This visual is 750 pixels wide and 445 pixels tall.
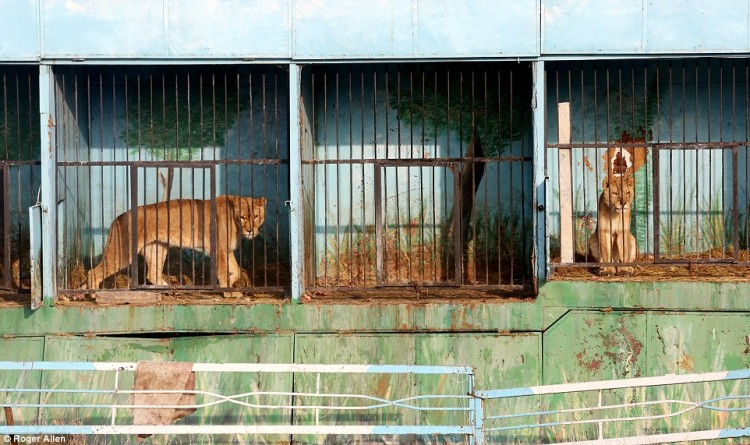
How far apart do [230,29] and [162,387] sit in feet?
10.6

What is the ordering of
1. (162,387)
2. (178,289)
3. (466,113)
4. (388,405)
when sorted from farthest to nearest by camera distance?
(466,113) → (178,289) → (388,405) → (162,387)

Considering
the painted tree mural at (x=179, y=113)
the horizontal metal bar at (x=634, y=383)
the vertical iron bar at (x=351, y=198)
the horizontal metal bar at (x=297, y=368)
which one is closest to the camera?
the horizontal metal bar at (x=634, y=383)

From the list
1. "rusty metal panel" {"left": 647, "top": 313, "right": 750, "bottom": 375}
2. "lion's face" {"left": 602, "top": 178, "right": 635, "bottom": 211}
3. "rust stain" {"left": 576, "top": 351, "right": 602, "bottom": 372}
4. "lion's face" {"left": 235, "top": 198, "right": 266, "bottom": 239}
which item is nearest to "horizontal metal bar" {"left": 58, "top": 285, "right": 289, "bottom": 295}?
"lion's face" {"left": 235, "top": 198, "right": 266, "bottom": 239}

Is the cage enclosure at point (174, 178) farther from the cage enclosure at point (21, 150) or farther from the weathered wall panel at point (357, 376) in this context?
the weathered wall panel at point (357, 376)

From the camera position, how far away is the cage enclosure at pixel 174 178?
34.2 ft

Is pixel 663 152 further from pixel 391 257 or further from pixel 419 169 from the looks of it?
pixel 391 257

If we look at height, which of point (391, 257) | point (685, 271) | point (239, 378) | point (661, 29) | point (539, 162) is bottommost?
point (239, 378)

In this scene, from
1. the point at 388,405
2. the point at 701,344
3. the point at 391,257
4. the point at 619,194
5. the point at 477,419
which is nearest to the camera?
the point at 477,419

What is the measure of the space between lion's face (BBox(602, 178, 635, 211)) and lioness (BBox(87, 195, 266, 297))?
3.26 metres

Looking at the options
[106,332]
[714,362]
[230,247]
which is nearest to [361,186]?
[230,247]

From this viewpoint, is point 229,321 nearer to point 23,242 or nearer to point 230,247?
point 230,247

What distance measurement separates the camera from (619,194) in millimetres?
10180

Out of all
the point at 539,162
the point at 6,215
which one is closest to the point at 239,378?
the point at 6,215

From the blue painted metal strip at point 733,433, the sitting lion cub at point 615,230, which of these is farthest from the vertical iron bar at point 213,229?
the blue painted metal strip at point 733,433
